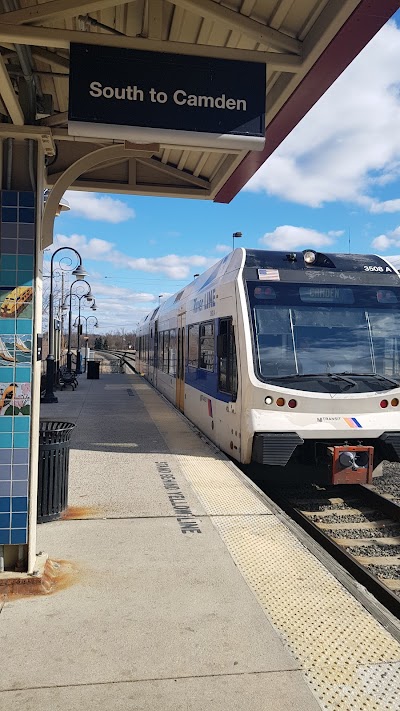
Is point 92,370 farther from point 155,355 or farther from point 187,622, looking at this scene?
point 187,622

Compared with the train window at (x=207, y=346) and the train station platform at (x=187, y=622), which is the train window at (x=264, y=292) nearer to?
the train window at (x=207, y=346)

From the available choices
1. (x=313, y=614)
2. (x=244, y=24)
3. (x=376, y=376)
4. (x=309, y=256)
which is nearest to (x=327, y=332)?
(x=376, y=376)

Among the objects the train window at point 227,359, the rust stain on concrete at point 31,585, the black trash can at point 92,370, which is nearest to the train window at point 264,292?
the train window at point 227,359

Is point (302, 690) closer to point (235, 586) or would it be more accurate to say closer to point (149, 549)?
point (235, 586)

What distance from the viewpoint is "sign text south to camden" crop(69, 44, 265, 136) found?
3.67 meters

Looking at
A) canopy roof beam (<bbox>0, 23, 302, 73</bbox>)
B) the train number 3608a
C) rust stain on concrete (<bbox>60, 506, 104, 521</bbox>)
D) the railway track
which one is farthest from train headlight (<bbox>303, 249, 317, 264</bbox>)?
rust stain on concrete (<bbox>60, 506, 104, 521</bbox>)

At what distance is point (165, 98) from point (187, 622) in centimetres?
337

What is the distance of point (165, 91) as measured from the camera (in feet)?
12.5

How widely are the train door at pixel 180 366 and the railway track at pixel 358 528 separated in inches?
220

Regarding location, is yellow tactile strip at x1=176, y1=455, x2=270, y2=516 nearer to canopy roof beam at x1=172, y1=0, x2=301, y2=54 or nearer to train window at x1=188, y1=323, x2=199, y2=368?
train window at x1=188, y1=323, x2=199, y2=368

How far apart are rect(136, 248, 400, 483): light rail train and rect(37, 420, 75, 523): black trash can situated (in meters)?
2.45

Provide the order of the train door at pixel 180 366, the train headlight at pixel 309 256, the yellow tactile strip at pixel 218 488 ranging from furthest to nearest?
1. the train door at pixel 180 366
2. the train headlight at pixel 309 256
3. the yellow tactile strip at pixel 218 488

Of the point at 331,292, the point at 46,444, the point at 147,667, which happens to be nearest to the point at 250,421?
the point at 331,292

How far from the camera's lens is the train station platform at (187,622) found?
2908 millimetres
